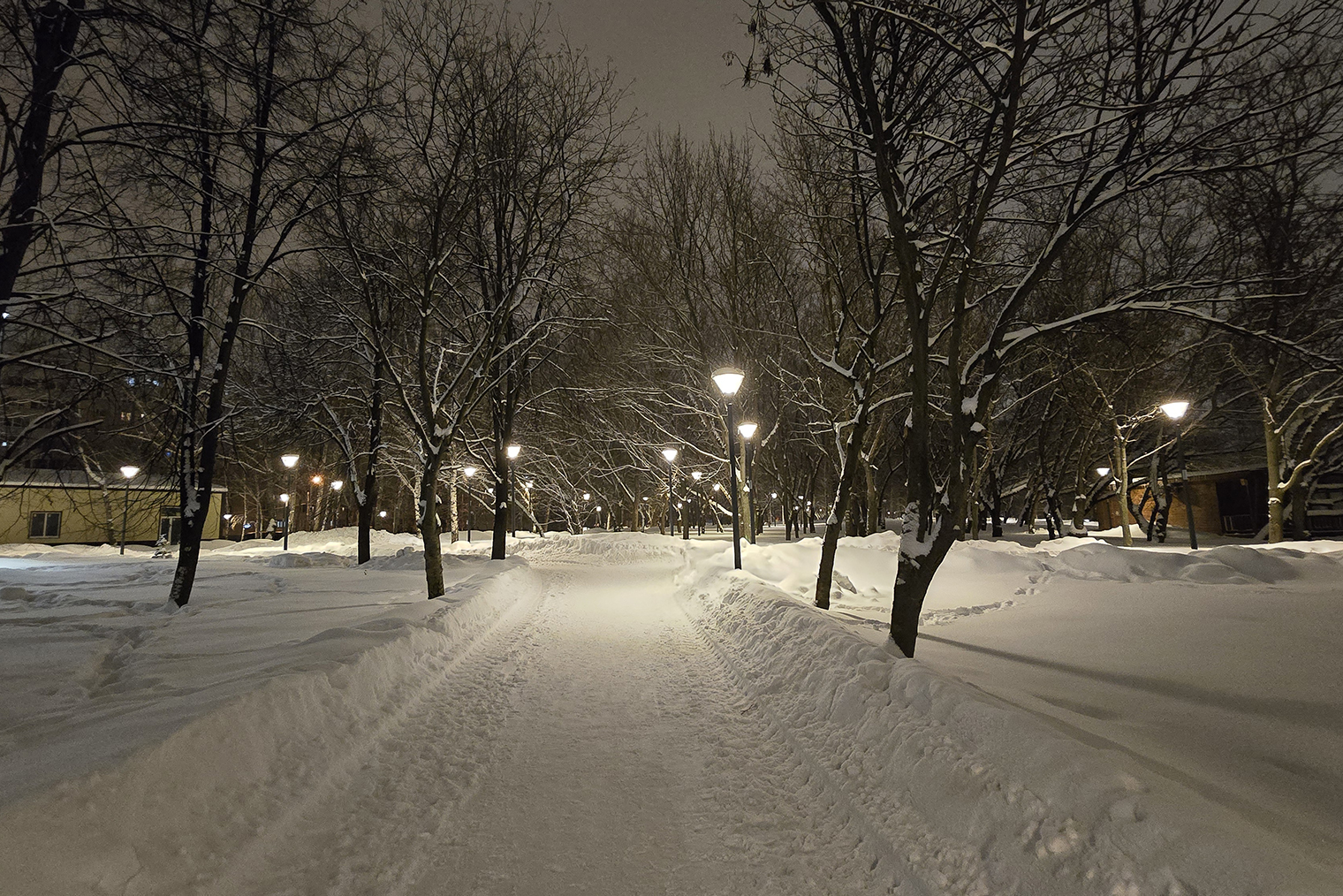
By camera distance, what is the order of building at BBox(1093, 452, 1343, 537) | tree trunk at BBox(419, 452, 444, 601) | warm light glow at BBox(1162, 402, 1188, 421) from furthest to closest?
1. building at BBox(1093, 452, 1343, 537)
2. warm light glow at BBox(1162, 402, 1188, 421)
3. tree trunk at BBox(419, 452, 444, 601)

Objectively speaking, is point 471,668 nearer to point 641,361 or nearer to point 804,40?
point 804,40

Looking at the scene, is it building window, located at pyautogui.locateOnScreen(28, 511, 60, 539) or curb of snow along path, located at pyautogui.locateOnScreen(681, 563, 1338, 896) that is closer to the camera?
curb of snow along path, located at pyautogui.locateOnScreen(681, 563, 1338, 896)

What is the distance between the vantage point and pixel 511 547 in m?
27.7

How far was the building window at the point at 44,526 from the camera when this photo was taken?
3157 cm

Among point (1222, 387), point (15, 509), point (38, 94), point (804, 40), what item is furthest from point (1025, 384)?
point (15, 509)

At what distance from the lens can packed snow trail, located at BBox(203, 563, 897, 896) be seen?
10.2 feet

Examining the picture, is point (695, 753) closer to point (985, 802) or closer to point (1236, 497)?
point (985, 802)

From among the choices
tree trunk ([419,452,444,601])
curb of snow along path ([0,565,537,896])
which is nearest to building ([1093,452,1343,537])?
tree trunk ([419,452,444,601])

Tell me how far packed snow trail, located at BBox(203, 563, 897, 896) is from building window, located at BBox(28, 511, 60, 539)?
131 ft

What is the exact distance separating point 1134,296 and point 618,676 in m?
6.59

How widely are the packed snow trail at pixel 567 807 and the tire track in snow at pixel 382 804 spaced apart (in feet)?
0.03

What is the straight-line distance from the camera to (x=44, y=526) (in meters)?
31.9

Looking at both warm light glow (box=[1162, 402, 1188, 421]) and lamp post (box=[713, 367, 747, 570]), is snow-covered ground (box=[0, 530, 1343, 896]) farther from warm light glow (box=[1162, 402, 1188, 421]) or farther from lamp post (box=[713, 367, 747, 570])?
warm light glow (box=[1162, 402, 1188, 421])

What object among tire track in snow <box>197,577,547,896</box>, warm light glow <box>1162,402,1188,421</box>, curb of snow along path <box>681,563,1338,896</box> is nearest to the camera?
curb of snow along path <box>681,563,1338,896</box>
